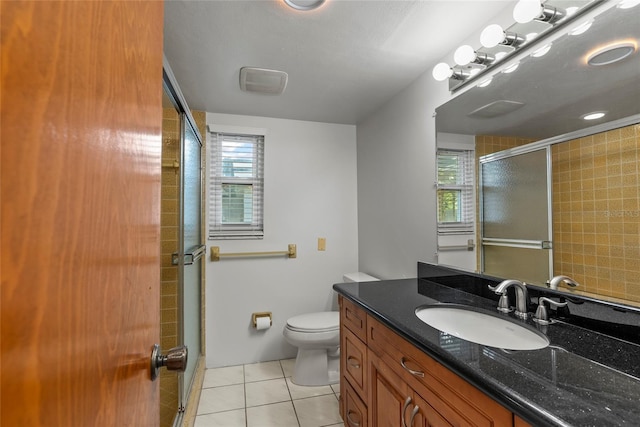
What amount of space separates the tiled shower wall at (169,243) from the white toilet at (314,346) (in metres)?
0.82

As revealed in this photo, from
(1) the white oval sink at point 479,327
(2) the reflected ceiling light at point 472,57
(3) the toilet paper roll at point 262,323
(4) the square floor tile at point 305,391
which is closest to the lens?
(1) the white oval sink at point 479,327

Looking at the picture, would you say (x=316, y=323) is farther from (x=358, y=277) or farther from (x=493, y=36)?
(x=493, y=36)

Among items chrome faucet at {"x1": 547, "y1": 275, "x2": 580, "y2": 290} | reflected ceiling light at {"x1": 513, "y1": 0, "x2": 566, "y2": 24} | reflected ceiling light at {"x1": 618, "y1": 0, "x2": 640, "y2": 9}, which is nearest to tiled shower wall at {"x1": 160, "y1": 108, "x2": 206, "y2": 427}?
reflected ceiling light at {"x1": 513, "y1": 0, "x2": 566, "y2": 24}

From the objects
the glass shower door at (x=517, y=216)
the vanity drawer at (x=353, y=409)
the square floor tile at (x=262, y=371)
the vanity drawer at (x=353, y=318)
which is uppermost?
the glass shower door at (x=517, y=216)

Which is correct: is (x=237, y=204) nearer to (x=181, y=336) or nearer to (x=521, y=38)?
(x=181, y=336)

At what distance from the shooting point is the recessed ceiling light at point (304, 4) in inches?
50.9

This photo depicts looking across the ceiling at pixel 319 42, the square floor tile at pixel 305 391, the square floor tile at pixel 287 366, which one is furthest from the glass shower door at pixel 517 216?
the square floor tile at pixel 287 366

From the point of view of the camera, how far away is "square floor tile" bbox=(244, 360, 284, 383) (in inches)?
92.8

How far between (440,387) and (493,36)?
4.50 feet

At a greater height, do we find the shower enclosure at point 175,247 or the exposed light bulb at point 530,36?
the exposed light bulb at point 530,36

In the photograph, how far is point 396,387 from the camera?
112 cm

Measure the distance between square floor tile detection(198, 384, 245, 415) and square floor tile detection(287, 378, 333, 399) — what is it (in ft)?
1.17

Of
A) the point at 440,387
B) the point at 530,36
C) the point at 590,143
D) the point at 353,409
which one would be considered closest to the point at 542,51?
the point at 530,36

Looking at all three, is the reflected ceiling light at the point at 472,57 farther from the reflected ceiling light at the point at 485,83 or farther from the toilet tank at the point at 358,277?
the toilet tank at the point at 358,277
